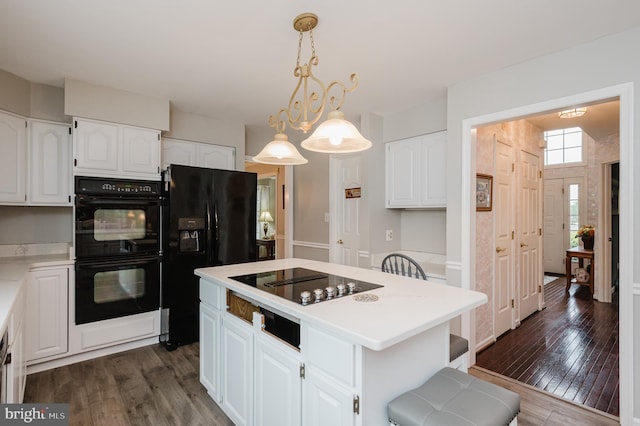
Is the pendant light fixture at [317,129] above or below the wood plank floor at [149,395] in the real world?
above

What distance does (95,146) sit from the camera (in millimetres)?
2951

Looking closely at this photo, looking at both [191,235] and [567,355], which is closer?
[567,355]

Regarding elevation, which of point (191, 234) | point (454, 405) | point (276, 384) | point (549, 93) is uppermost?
point (549, 93)

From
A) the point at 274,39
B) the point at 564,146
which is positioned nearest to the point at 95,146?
the point at 274,39

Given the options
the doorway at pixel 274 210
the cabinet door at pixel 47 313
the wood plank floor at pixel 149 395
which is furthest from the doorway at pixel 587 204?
the cabinet door at pixel 47 313

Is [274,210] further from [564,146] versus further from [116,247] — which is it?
[564,146]

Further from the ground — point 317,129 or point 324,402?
point 317,129

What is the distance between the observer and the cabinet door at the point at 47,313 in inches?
104

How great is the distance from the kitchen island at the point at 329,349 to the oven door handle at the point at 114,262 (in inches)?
51.0

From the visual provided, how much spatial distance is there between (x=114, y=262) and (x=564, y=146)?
8.09 meters

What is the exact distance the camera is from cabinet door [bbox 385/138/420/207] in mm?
3496

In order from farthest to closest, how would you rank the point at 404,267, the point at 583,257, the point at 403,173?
the point at 583,257, the point at 403,173, the point at 404,267

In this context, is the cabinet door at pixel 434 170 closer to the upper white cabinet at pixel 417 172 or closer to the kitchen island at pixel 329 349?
the upper white cabinet at pixel 417 172

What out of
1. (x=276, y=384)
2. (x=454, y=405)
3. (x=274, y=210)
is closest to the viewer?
(x=454, y=405)
